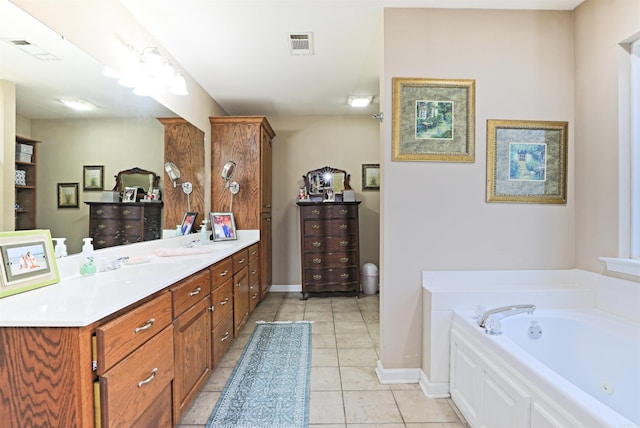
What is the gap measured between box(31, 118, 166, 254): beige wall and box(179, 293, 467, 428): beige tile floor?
124 centimetres

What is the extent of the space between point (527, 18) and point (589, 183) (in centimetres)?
117

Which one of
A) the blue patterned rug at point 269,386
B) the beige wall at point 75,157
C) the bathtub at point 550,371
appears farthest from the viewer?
the blue patterned rug at point 269,386

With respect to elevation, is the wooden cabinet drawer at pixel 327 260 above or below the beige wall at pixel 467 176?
below

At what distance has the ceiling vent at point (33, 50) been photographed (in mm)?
1311

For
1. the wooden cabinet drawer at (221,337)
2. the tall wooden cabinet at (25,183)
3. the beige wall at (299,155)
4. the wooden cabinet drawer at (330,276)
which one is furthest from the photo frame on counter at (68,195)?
the beige wall at (299,155)

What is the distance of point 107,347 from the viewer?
1.04 meters

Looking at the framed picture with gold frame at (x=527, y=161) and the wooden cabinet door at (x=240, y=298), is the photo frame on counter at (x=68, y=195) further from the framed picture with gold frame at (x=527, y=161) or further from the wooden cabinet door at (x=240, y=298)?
the framed picture with gold frame at (x=527, y=161)

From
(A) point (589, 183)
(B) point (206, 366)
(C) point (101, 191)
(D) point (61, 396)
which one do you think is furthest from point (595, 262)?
(C) point (101, 191)

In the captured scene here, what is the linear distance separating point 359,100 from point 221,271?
8.75 feet

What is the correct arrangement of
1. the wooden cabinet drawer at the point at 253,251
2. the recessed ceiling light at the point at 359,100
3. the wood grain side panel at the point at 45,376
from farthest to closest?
the recessed ceiling light at the point at 359,100 → the wooden cabinet drawer at the point at 253,251 → the wood grain side panel at the point at 45,376

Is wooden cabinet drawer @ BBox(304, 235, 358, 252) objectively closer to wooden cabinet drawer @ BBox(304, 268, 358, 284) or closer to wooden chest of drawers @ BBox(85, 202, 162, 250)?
wooden cabinet drawer @ BBox(304, 268, 358, 284)

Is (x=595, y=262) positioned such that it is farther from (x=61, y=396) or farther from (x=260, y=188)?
(x=260, y=188)

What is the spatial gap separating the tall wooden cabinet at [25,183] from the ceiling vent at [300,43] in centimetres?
182

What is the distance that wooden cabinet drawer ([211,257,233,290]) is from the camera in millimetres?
2127
